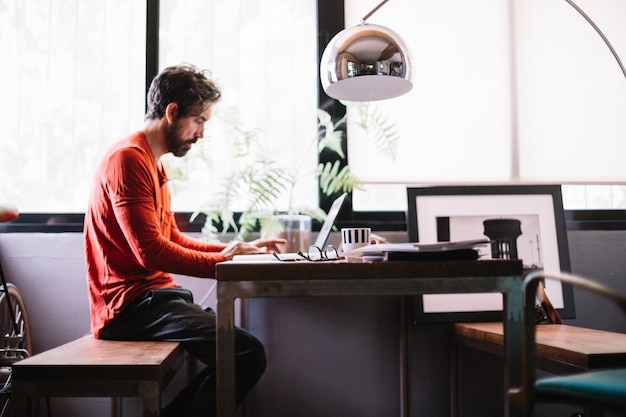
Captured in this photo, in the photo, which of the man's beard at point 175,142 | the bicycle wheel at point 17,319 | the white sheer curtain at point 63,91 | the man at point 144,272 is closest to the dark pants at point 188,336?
the man at point 144,272

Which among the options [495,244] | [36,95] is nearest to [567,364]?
[495,244]

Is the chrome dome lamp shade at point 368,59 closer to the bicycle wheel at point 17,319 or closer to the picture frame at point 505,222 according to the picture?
the picture frame at point 505,222

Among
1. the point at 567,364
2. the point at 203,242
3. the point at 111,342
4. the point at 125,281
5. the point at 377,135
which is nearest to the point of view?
the point at 567,364

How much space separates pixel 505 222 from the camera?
2.40 meters

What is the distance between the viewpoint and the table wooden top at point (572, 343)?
1.49 meters

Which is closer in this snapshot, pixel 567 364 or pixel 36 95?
pixel 567 364

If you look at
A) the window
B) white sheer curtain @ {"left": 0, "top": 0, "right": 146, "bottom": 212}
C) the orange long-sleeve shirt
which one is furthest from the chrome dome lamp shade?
white sheer curtain @ {"left": 0, "top": 0, "right": 146, "bottom": 212}

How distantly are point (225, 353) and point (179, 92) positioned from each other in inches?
45.9

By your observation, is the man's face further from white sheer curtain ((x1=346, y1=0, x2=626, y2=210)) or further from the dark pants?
white sheer curtain ((x1=346, y1=0, x2=626, y2=210))

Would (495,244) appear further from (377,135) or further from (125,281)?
(125,281)

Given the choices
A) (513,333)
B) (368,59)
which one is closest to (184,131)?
(368,59)

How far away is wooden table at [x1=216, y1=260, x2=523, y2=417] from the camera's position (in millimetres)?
1238

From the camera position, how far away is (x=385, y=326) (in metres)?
2.46

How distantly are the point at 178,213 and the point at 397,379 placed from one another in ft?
4.21
